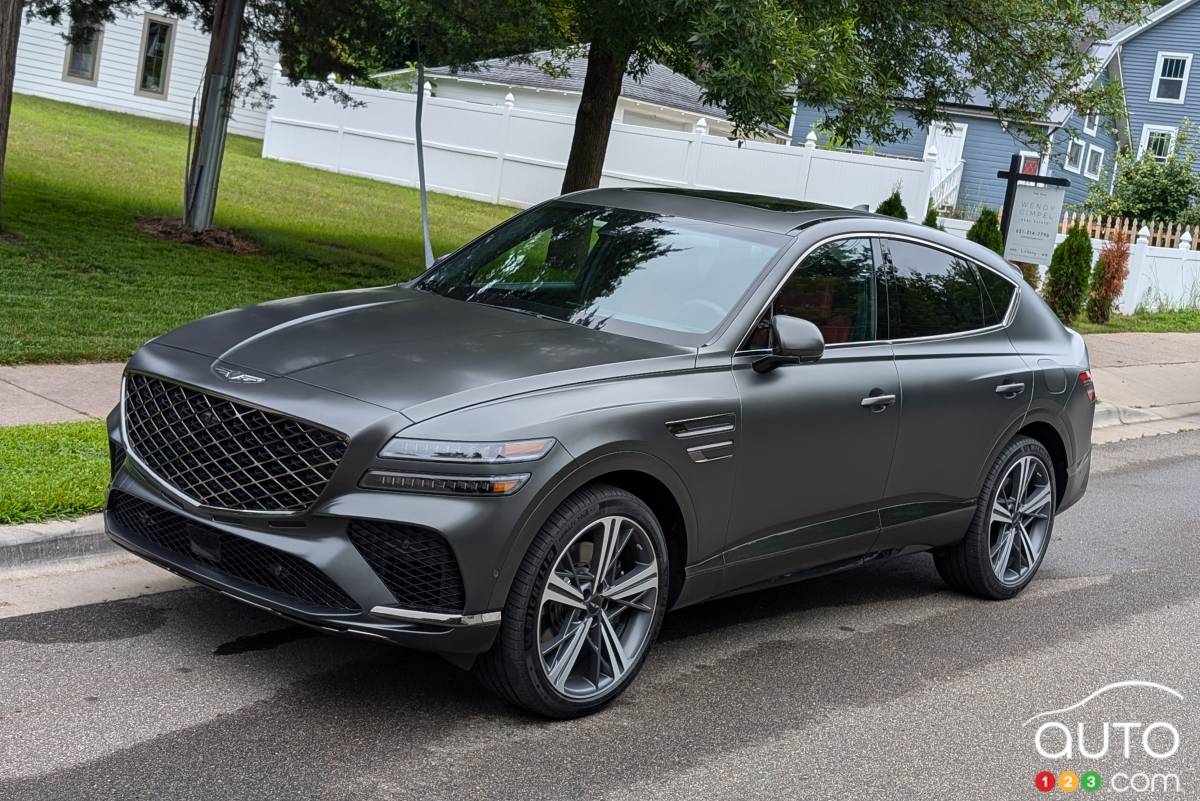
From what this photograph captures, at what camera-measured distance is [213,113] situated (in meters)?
15.6

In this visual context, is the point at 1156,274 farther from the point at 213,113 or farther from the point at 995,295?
Result: the point at 995,295

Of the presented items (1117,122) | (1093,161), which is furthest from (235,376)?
(1093,161)

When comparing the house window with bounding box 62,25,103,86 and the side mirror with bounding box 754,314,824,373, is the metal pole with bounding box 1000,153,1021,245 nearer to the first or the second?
the side mirror with bounding box 754,314,824,373

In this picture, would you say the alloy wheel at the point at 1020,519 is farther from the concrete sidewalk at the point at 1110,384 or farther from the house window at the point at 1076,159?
the house window at the point at 1076,159

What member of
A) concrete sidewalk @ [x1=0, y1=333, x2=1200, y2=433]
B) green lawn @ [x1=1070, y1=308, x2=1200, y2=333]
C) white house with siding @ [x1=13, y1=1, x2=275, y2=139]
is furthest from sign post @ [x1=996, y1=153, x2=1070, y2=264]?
white house with siding @ [x1=13, y1=1, x2=275, y2=139]

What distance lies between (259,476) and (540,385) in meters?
0.98

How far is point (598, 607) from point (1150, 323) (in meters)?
19.7

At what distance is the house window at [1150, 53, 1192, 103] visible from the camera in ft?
147

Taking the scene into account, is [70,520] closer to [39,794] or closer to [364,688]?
[364,688]

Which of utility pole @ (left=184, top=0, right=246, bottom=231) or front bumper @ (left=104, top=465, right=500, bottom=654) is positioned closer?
front bumper @ (left=104, top=465, right=500, bottom=654)

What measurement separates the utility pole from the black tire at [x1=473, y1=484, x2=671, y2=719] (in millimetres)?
11887

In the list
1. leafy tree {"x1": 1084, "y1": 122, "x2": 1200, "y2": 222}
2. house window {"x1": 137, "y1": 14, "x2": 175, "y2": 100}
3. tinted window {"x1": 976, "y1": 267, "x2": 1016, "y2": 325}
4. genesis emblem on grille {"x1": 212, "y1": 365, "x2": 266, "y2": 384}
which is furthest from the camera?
house window {"x1": 137, "y1": 14, "x2": 175, "y2": 100}

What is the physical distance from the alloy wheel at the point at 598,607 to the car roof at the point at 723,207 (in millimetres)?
1695

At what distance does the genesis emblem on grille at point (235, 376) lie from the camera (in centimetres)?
465
